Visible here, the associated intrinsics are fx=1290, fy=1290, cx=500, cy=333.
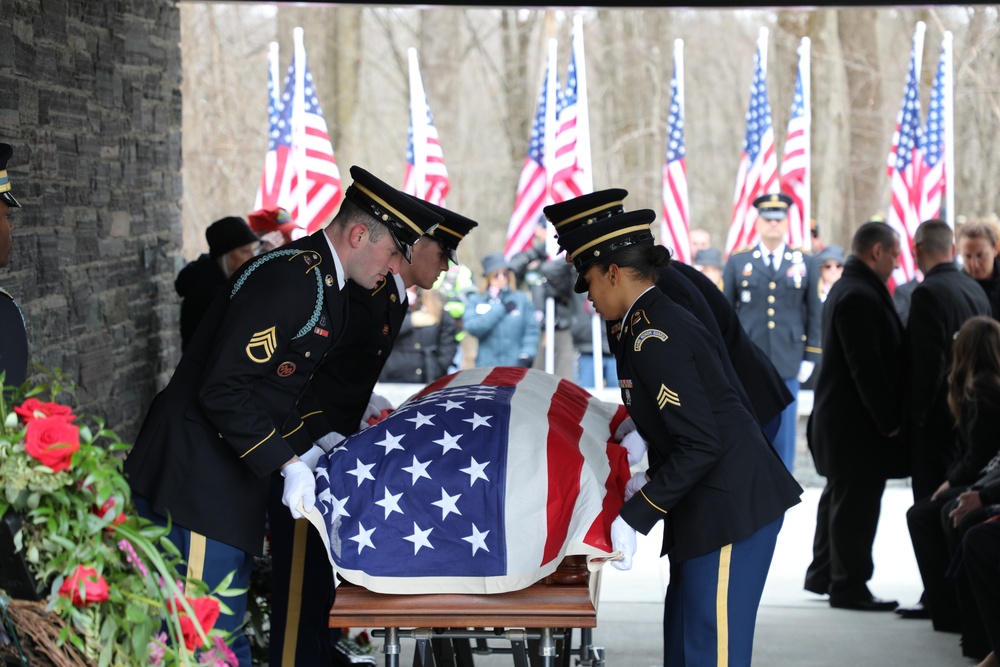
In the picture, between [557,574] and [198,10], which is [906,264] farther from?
[198,10]

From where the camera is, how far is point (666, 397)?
3.23m

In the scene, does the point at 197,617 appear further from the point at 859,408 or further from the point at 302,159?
the point at 302,159

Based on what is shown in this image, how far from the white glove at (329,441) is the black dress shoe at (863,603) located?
3.24 meters

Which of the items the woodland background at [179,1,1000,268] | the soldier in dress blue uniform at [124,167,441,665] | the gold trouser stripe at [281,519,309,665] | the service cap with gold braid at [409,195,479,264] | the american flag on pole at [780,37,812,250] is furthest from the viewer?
the woodland background at [179,1,1000,268]

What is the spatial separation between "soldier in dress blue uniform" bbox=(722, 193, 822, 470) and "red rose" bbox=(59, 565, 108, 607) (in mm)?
7715

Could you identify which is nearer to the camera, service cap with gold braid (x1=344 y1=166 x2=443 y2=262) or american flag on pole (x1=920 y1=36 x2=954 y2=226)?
service cap with gold braid (x1=344 y1=166 x2=443 y2=262)

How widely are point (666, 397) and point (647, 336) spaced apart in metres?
0.16

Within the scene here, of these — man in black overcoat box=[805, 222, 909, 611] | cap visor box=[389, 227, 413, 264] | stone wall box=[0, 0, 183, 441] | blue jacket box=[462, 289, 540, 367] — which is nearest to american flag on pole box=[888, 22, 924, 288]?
blue jacket box=[462, 289, 540, 367]

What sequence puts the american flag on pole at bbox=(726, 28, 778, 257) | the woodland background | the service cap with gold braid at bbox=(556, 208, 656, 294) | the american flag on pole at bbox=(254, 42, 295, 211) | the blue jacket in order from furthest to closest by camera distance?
1. the woodland background
2. the american flag on pole at bbox=(726, 28, 778, 257)
3. the american flag on pole at bbox=(254, 42, 295, 211)
4. the blue jacket
5. the service cap with gold braid at bbox=(556, 208, 656, 294)

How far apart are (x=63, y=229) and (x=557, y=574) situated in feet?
8.71

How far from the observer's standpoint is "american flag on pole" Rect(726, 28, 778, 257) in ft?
39.3

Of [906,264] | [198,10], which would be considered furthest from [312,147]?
[198,10]

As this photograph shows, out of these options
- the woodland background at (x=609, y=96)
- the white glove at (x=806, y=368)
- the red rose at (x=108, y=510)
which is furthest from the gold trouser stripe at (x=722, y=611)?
the woodland background at (x=609, y=96)

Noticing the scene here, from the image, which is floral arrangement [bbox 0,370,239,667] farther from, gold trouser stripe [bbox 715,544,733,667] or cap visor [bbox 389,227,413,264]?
gold trouser stripe [bbox 715,544,733,667]
